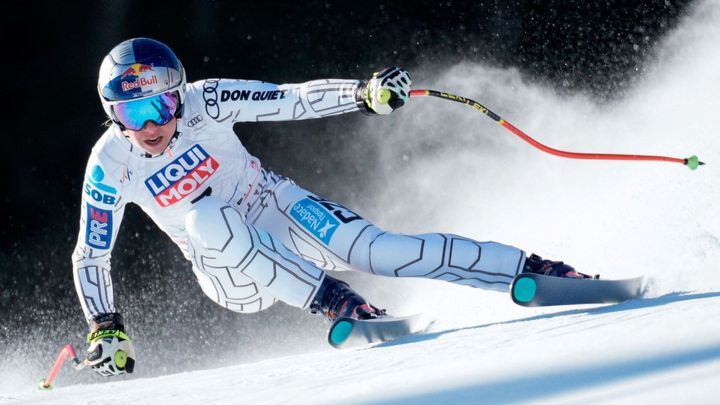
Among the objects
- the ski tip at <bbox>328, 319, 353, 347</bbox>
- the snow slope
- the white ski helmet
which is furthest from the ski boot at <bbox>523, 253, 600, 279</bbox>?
the white ski helmet

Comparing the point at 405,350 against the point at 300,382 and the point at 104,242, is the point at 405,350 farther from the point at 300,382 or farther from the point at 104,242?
the point at 104,242

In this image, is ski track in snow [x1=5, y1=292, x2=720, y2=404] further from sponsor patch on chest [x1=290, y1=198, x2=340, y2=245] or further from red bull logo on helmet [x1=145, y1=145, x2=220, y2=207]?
red bull logo on helmet [x1=145, y1=145, x2=220, y2=207]

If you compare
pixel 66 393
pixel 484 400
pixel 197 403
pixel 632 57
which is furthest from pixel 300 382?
pixel 632 57

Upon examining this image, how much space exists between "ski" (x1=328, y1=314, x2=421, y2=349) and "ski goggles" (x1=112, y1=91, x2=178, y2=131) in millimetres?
947

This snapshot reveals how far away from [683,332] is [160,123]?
1.88 meters

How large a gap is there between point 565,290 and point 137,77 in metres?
1.54

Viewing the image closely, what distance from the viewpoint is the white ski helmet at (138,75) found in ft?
10.2

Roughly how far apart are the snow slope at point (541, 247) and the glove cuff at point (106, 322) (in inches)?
7.1

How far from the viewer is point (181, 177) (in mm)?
3258

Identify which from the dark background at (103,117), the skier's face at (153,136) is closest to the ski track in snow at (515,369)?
the skier's face at (153,136)

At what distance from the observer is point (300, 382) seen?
7.59 ft

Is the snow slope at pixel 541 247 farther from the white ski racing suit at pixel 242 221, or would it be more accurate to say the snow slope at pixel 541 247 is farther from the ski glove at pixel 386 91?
the ski glove at pixel 386 91

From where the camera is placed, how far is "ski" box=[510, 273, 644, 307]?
9.04 feet

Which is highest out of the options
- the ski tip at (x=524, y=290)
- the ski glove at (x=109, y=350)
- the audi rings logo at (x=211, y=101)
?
the ski tip at (x=524, y=290)
